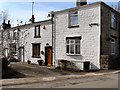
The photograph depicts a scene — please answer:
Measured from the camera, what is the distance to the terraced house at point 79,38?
50.4 ft

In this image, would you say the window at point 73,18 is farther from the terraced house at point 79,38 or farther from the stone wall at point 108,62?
the stone wall at point 108,62

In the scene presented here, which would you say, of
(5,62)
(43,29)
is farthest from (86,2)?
(5,62)

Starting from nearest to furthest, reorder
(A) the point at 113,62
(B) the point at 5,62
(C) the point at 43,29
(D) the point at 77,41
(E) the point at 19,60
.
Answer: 1. (B) the point at 5,62
2. (A) the point at 113,62
3. (D) the point at 77,41
4. (C) the point at 43,29
5. (E) the point at 19,60

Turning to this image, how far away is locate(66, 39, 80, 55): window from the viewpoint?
16.7 m

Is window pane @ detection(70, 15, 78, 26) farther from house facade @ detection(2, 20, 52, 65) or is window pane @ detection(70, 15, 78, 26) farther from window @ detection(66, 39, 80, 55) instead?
house facade @ detection(2, 20, 52, 65)

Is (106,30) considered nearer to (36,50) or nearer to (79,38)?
(79,38)

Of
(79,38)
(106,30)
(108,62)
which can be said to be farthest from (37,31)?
(108,62)

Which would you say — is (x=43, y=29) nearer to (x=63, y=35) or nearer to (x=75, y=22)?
(x=63, y=35)

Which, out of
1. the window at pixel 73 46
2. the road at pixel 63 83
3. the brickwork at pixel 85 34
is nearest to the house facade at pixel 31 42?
the brickwork at pixel 85 34

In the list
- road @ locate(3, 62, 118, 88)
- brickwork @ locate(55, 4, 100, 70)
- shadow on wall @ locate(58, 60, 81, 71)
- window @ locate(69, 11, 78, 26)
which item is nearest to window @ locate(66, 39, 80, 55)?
brickwork @ locate(55, 4, 100, 70)

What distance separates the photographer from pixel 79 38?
54.5 ft

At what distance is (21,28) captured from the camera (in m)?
24.1

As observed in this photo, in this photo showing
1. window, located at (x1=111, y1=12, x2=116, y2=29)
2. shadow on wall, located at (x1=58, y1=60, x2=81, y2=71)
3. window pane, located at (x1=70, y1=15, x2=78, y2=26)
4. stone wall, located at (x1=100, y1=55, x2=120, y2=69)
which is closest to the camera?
stone wall, located at (x1=100, y1=55, x2=120, y2=69)

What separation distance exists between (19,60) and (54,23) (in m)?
8.75
